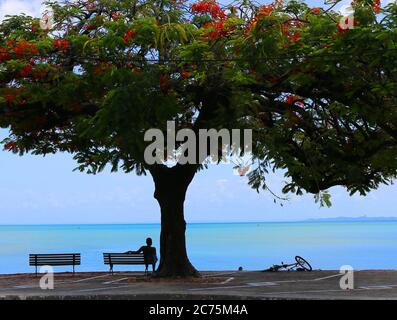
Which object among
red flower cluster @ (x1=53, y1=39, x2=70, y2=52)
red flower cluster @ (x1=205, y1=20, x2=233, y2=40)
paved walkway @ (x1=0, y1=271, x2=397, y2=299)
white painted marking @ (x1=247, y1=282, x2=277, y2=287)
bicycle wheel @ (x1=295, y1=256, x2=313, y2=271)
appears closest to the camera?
paved walkway @ (x1=0, y1=271, x2=397, y2=299)

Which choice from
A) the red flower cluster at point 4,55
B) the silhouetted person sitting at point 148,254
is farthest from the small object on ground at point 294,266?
the red flower cluster at point 4,55

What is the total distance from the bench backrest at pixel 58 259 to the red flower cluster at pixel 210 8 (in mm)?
10607

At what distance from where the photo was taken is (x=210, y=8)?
22.8 m

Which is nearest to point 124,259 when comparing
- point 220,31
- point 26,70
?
point 26,70

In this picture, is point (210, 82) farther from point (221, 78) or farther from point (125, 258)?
point (125, 258)

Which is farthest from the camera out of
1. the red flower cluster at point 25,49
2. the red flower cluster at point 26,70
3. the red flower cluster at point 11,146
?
the red flower cluster at point 11,146

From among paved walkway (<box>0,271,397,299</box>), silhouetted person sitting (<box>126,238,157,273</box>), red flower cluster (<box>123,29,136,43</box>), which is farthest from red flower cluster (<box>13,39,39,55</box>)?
silhouetted person sitting (<box>126,238,157,273</box>)

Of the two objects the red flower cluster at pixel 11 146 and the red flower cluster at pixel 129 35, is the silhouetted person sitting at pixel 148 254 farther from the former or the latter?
the red flower cluster at pixel 129 35

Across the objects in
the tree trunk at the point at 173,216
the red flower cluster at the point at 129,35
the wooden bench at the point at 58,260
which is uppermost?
the red flower cluster at the point at 129,35

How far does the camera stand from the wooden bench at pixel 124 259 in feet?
85.0

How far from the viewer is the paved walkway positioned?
60.8 feet

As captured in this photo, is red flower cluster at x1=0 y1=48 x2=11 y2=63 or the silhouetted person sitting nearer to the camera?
red flower cluster at x1=0 y1=48 x2=11 y2=63

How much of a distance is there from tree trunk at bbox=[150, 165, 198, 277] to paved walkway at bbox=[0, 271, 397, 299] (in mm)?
1059

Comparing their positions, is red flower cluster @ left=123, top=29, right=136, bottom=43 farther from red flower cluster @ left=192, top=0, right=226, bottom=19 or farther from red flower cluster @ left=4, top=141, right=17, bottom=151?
red flower cluster @ left=4, top=141, right=17, bottom=151
